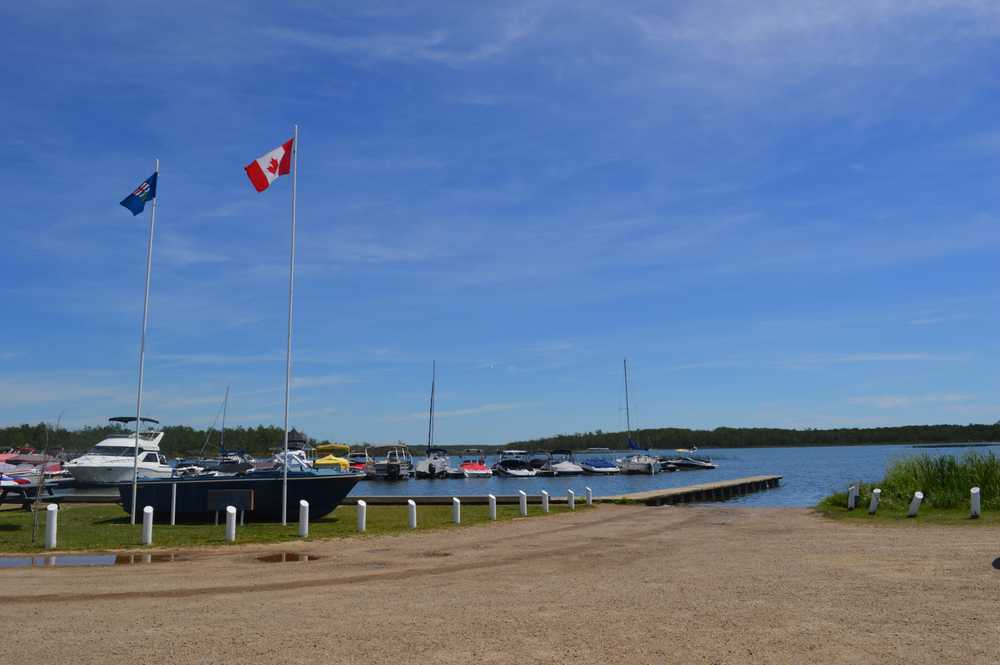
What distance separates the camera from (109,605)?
1124cm

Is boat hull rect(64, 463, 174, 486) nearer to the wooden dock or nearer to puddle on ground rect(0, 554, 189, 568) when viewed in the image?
the wooden dock

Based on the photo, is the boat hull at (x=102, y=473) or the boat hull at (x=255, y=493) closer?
the boat hull at (x=255, y=493)

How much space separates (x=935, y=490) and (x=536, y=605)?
2012cm

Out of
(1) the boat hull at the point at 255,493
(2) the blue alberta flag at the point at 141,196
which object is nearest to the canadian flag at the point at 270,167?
(2) the blue alberta flag at the point at 141,196

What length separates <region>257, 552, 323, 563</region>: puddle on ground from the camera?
1612 cm

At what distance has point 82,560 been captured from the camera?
53.2 ft

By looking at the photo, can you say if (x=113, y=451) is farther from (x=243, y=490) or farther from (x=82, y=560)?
(x=82, y=560)

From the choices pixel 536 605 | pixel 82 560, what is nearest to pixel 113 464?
pixel 82 560

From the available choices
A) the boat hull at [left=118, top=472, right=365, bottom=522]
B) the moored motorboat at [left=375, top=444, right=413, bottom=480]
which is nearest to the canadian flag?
the boat hull at [left=118, top=472, right=365, bottom=522]

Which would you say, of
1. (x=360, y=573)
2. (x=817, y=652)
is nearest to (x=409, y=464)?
(x=360, y=573)

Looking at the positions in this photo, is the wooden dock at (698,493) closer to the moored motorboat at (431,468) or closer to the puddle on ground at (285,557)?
the puddle on ground at (285,557)

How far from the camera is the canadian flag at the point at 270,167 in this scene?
2314cm

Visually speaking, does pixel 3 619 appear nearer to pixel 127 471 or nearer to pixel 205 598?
pixel 205 598

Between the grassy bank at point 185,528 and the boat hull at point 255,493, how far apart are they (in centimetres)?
71
